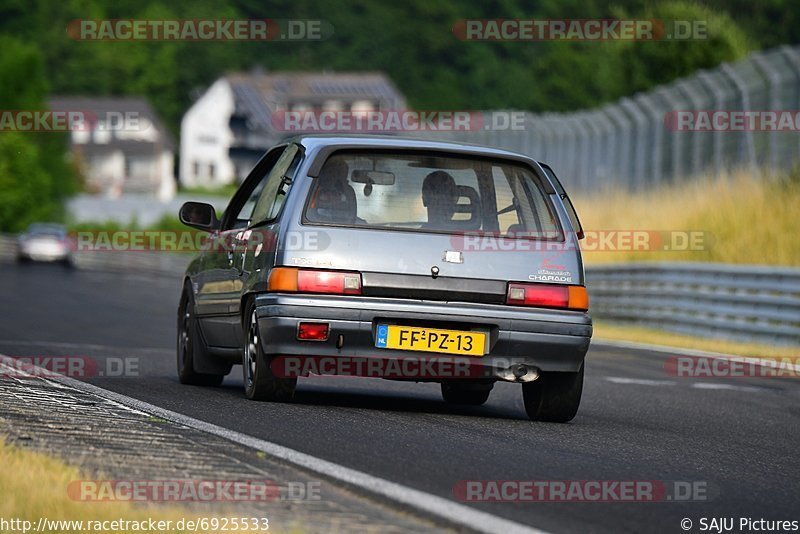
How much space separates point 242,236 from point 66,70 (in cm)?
12779

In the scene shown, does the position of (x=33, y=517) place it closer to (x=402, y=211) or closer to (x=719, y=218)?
(x=402, y=211)

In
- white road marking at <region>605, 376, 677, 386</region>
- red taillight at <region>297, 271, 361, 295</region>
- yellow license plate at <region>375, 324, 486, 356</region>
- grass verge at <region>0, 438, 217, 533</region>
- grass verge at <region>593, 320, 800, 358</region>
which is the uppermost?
red taillight at <region>297, 271, 361, 295</region>

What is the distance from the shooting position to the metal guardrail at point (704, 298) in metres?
20.1

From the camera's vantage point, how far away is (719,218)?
2689 centimetres

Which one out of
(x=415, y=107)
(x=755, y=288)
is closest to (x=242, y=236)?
(x=755, y=288)

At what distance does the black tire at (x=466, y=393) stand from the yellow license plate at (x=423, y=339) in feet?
6.06

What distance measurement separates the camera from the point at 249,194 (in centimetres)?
1145

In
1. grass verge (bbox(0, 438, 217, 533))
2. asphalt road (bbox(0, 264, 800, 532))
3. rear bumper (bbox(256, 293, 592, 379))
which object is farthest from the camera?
rear bumper (bbox(256, 293, 592, 379))

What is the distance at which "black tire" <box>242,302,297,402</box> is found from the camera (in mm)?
9633

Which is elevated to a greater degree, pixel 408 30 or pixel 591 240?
pixel 408 30

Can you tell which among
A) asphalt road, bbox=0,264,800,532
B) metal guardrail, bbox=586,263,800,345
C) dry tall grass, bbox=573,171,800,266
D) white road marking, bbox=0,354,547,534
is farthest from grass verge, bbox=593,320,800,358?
white road marking, bbox=0,354,547,534

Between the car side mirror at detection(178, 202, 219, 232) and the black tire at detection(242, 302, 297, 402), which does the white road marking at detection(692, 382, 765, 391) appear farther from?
the black tire at detection(242, 302, 297, 402)

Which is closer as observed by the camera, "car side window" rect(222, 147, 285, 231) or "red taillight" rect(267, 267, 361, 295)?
"red taillight" rect(267, 267, 361, 295)

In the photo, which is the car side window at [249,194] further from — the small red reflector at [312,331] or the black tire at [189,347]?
the small red reflector at [312,331]
